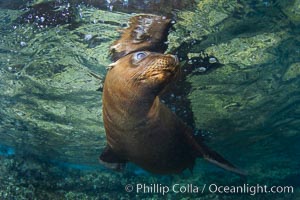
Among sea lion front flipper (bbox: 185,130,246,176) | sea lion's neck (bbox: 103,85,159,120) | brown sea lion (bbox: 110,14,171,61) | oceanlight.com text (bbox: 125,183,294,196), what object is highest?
brown sea lion (bbox: 110,14,171,61)

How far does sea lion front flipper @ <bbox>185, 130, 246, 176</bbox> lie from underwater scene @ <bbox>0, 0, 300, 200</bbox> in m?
0.03

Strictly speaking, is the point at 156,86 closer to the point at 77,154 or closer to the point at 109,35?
the point at 109,35

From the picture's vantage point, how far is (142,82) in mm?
5223

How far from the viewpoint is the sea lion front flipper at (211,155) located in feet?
22.0

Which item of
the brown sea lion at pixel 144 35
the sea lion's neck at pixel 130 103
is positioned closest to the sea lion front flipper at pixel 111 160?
the sea lion's neck at pixel 130 103

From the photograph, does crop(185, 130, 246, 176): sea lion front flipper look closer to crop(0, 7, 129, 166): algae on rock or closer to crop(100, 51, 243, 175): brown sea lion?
crop(100, 51, 243, 175): brown sea lion

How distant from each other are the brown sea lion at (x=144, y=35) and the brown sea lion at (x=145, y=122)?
1.71m

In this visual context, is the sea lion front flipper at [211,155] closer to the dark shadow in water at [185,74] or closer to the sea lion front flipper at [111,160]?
the sea lion front flipper at [111,160]

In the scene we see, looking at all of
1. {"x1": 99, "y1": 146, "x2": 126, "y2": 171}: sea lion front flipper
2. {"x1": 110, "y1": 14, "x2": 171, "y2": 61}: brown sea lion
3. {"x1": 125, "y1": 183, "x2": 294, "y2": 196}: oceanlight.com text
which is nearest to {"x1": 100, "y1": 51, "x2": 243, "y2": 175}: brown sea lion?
{"x1": 99, "y1": 146, "x2": 126, "y2": 171}: sea lion front flipper

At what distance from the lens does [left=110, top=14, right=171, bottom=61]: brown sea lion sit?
7282mm

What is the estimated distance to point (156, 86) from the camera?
509 centimetres

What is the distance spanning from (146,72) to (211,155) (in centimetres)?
309

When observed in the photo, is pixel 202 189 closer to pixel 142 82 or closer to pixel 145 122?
pixel 145 122

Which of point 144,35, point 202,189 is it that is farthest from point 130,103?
point 202,189
